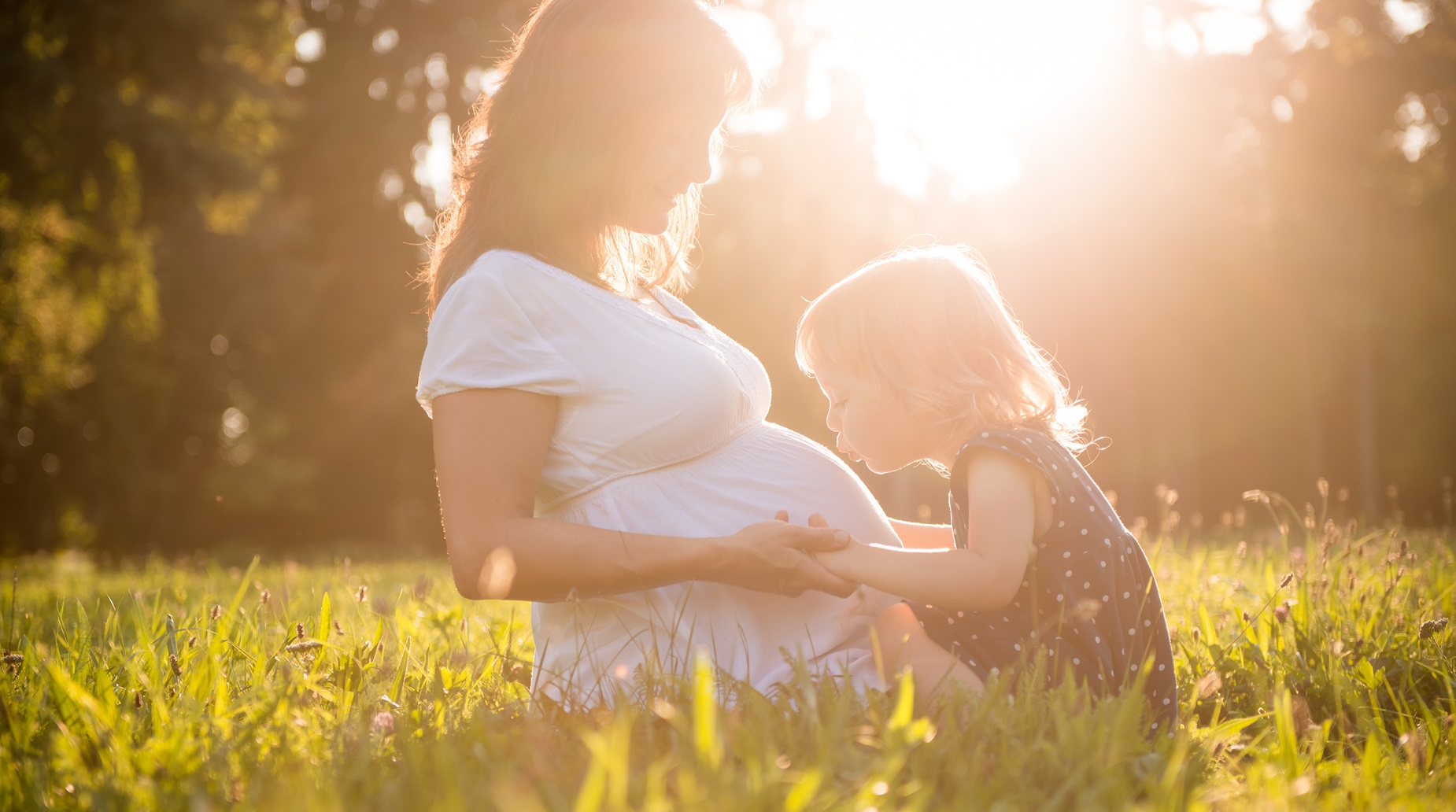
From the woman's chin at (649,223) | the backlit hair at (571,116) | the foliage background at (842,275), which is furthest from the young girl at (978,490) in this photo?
the foliage background at (842,275)

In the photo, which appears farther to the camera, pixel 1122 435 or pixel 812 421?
pixel 1122 435

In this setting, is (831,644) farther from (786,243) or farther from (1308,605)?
(786,243)

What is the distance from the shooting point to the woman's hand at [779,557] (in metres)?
2.15

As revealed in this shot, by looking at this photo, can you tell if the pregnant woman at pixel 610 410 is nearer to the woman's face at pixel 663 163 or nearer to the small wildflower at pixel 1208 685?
the woman's face at pixel 663 163

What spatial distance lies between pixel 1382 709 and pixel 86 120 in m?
13.3

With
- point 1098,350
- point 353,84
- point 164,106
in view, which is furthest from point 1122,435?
point 164,106

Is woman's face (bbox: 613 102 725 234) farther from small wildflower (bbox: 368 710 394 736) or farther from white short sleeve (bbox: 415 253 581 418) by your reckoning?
small wildflower (bbox: 368 710 394 736)

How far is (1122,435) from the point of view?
70.7ft

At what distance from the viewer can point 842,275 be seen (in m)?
20.0

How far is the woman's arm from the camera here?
2.17m

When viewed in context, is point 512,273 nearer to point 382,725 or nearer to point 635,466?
point 635,466

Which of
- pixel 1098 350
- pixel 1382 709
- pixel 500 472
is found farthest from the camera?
pixel 1098 350

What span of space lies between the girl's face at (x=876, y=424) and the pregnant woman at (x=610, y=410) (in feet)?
0.31

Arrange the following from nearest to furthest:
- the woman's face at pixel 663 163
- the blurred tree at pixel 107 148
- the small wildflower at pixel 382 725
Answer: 1. the small wildflower at pixel 382 725
2. the woman's face at pixel 663 163
3. the blurred tree at pixel 107 148
